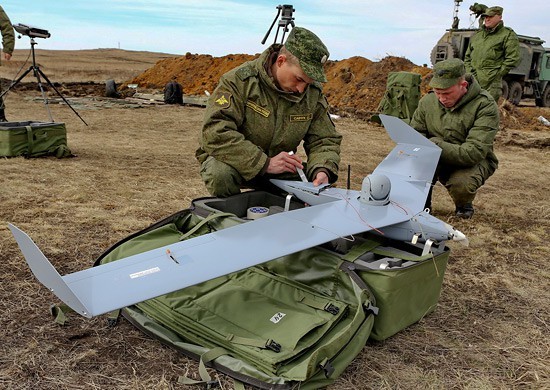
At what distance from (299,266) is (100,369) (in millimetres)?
1256

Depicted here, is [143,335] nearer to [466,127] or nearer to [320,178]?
[320,178]

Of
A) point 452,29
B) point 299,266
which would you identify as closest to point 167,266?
point 299,266

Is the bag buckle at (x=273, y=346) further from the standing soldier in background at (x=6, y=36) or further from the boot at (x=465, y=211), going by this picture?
the standing soldier in background at (x=6, y=36)

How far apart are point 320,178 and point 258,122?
2.12 ft

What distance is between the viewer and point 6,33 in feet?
27.4

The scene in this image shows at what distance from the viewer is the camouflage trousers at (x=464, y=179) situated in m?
5.03

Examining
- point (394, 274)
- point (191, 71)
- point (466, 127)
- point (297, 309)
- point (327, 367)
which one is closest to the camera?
point (327, 367)

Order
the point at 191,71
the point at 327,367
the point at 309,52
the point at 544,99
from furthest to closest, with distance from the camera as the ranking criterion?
the point at 191,71, the point at 544,99, the point at 309,52, the point at 327,367

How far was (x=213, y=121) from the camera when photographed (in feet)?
12.0

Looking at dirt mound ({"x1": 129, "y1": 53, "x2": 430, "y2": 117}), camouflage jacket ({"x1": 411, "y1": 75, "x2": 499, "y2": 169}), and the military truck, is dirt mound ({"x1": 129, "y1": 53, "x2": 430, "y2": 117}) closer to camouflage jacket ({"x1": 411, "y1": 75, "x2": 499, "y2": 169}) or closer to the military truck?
the military truck

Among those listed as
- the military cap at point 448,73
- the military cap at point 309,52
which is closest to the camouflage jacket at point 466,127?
the military cap at point 448,73

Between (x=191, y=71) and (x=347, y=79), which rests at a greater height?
(x=191, y=71)

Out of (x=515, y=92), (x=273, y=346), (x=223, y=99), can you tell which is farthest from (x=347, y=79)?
(x=273, y=346)

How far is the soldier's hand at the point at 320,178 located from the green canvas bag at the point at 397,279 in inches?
28.6
